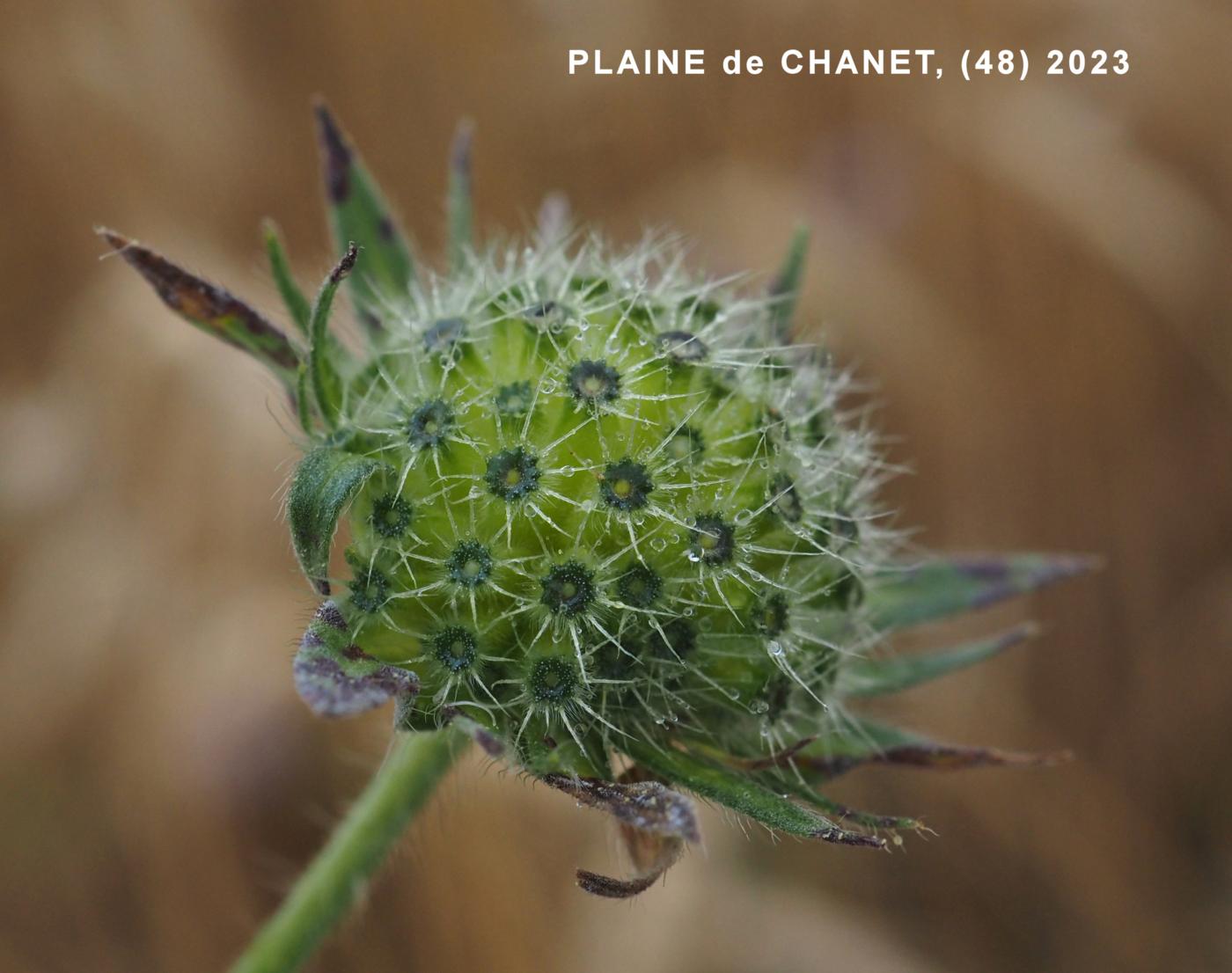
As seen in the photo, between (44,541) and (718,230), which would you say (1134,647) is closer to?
(718,230)

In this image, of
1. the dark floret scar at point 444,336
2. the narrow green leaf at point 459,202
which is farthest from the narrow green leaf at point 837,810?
the narrow green leaf at point 459,202

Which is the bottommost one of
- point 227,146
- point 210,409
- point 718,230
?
point 210,409

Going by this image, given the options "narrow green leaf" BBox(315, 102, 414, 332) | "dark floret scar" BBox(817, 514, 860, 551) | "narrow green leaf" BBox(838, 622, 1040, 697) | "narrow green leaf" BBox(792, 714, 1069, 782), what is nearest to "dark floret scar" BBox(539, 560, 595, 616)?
"dark floret scar" BBox(817, 514, 860, 551)

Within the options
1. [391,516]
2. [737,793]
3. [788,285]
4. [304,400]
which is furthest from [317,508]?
[788,285]

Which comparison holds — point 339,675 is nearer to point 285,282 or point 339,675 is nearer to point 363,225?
point 285,282

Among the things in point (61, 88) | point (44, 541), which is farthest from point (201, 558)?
point (61, 88)
